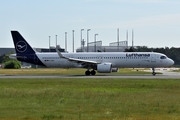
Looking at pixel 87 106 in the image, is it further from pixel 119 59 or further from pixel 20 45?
pixel 20 45

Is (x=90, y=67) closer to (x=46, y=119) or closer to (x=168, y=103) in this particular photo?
(x=168, y=103)

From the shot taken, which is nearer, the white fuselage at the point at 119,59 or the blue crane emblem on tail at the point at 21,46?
the white fuselage at the point at 119,59

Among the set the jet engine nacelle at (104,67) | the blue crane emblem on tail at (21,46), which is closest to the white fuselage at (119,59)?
the blue crane emblem on tail at (21,46)

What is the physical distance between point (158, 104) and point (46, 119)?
6.82 m

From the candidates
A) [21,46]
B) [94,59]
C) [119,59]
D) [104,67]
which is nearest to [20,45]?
[21,46]

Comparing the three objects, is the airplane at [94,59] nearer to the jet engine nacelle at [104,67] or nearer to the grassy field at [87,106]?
the jet engine nacelle at [104,67]

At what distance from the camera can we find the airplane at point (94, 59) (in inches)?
2283

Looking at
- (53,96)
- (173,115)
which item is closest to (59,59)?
(53,96)

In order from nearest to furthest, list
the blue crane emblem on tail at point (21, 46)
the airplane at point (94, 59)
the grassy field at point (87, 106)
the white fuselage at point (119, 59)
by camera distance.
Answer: the grassy field at point (87, 106), the airplane at point (94, 59), the white fuselage at point (119, 59), the blue crane emblem on tail at point (21, 46)

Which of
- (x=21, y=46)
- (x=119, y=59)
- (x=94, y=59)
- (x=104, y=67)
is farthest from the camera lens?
(x=21, y=46)

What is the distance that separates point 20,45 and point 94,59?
10.4 m

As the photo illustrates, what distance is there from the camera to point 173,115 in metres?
17.6

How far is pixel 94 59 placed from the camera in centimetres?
6022

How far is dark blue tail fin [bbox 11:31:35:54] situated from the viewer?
2419 inches
